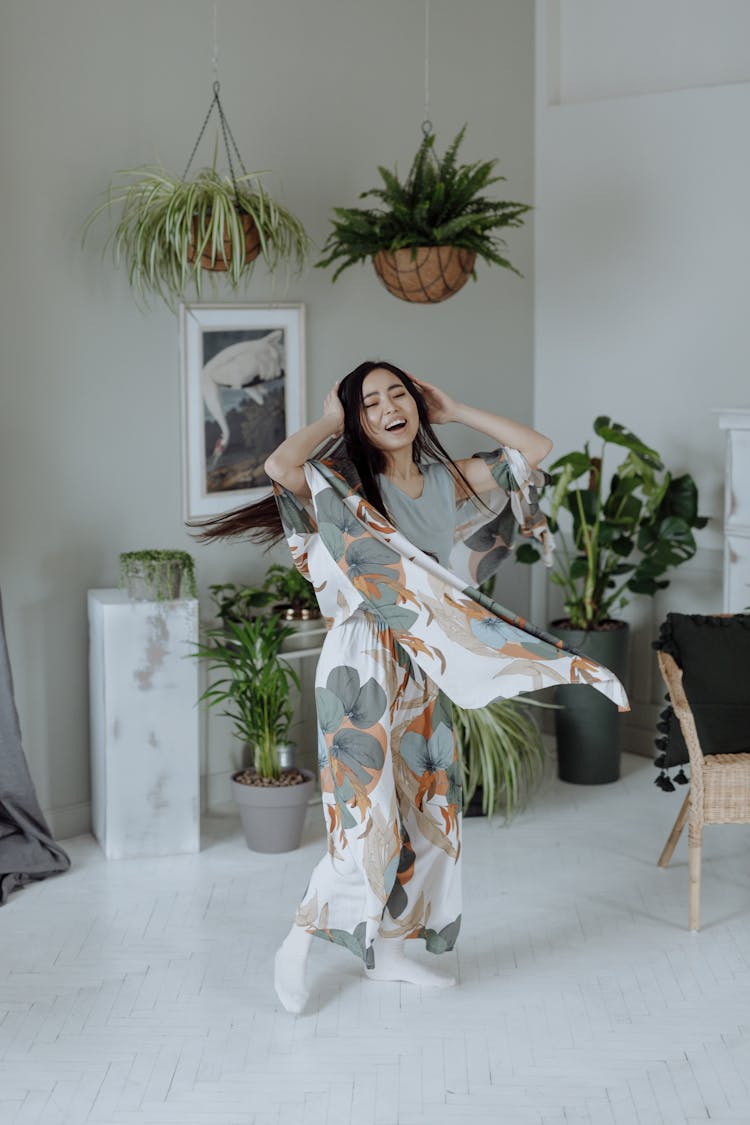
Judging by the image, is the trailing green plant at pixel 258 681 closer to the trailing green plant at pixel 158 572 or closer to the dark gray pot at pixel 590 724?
the trailing green plant at pixel 158 572

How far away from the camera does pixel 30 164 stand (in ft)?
13.8

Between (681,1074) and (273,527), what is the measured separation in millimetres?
1591

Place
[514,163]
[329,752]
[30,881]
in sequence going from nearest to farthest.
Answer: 1. [329,752]
2. [30,881]
3. [514,163]

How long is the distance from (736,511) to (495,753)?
116cm

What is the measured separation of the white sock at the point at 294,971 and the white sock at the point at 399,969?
0.23 m

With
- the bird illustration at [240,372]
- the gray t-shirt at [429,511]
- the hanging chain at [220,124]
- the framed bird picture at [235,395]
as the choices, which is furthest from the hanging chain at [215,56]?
the gray t-shirt at [429,511]

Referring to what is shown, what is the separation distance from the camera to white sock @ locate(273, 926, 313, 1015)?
3279mm

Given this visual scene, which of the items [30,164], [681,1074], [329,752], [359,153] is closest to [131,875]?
[329,752]

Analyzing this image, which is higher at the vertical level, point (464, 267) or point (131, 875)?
point (464, 267)

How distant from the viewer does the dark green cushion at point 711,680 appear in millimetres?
3920

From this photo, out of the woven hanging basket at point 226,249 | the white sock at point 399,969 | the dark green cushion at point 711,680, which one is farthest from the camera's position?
the woven hanging basket at point 226,249

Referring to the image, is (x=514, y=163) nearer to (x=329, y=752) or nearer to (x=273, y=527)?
(x=273, y=527)

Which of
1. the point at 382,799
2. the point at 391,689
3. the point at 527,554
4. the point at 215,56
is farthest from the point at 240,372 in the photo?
the point at 382,799

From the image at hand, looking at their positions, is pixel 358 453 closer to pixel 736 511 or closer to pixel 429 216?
pixel 429 216
